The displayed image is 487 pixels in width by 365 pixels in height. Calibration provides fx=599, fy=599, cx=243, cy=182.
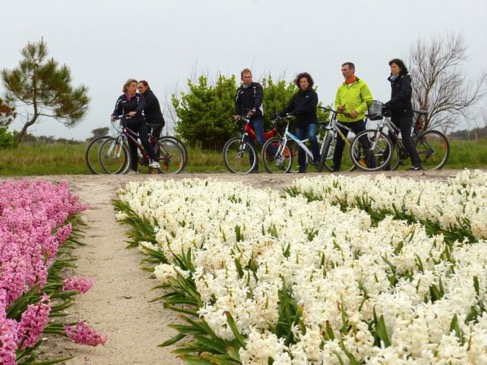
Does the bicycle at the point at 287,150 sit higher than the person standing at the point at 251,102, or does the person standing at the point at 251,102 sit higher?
the person standing at the point at 251,102

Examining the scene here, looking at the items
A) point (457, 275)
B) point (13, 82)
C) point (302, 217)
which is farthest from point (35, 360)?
point (13, 82)

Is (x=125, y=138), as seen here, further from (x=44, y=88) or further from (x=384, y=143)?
(x=44, y=88)

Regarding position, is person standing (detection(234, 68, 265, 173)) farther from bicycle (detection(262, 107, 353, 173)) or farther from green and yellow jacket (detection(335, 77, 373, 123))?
green and yellow jacket (detection(335, 77, 373, 123))

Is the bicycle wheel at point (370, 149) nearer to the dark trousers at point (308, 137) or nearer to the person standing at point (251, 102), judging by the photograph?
the dark trousers at point (308, 137)

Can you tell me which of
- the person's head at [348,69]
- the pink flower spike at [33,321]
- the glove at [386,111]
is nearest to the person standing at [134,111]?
the person's head at [348,69]

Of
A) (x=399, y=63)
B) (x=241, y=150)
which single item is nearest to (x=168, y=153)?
(x=241, y=150)

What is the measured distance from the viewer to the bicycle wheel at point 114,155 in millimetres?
12656

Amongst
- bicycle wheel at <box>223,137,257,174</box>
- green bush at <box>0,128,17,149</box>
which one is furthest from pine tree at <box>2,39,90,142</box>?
bicycle wheel at <box>223,137,257,174</box>

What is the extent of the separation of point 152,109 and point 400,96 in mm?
5208

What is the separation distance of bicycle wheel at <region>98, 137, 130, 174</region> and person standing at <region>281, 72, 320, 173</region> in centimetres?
348

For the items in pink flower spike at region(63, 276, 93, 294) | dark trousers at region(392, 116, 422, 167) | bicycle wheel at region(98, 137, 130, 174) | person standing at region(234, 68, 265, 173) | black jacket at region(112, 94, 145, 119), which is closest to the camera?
pink flower spike at region(63, 276, 93, 294)

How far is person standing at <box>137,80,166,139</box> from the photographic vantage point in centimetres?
1277

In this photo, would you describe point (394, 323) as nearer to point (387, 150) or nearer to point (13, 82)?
point (387, 150)

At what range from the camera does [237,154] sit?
13203 mm
